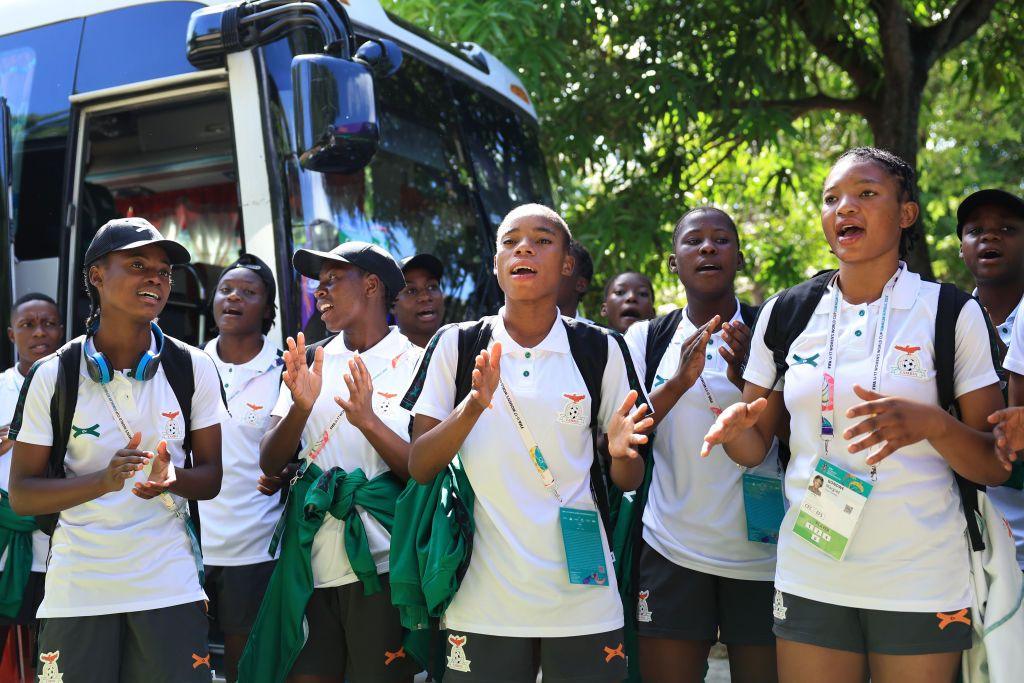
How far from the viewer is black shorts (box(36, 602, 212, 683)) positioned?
3.36 m

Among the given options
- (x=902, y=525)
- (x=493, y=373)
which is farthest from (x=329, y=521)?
(x=902, y=525)

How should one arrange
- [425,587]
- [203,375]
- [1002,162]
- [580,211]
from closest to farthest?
[425,587] → [203,375] → [580,211] → [1002,162]

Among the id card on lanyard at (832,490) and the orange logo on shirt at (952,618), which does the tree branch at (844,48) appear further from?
the orange logo on shirt at (952,618)

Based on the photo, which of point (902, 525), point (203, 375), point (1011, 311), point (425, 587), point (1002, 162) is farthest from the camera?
point (1002, 162)

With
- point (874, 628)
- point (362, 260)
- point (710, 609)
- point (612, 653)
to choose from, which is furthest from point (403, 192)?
point (874, 628)

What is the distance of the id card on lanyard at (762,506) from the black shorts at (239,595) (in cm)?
212

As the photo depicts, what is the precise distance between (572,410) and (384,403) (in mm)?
883

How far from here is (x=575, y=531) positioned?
330cm

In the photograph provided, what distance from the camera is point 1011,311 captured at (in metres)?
4.05

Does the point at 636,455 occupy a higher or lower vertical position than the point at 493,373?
lower

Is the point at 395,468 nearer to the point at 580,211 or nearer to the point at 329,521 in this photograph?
the point at 329,521

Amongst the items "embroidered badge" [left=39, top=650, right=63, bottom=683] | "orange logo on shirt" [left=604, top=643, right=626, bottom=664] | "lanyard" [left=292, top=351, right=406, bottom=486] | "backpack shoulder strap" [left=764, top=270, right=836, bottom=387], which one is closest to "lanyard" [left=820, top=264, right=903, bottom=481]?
"backpack shoulder strap" [left=764, top=270, right=836, bottom=387]

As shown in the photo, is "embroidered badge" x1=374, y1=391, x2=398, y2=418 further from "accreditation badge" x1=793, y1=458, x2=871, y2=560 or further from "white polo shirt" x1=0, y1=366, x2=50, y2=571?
"white polo shirt" x1=0, y1=366, x2=50, y2=571

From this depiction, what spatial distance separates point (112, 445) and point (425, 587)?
1145 mm
